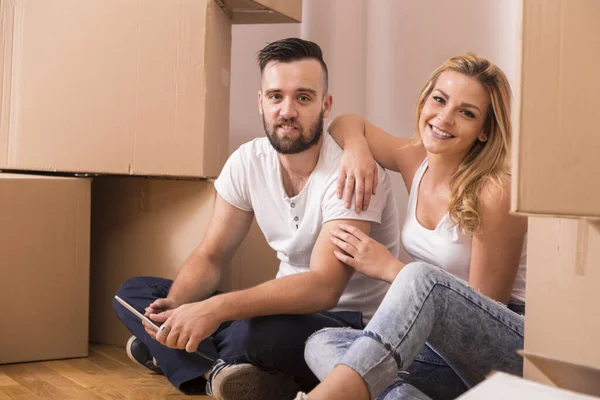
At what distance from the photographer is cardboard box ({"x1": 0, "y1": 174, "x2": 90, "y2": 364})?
178 centimetres

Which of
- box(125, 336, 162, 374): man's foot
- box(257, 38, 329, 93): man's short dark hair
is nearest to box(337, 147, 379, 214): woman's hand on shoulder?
box(257, 38, 329, 93): man's short dark hair

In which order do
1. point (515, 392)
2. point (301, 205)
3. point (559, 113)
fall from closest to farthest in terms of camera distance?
point (515, 392) < point (559, 113) < point (301, 205)

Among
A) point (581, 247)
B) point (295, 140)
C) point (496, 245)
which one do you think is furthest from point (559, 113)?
point (295, 140)

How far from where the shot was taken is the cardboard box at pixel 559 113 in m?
0.82

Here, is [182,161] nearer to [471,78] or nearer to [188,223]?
[188,223]

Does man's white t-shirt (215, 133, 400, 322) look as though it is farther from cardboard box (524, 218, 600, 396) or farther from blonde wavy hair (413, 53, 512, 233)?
cardboard box (524, 218, 600, 396)

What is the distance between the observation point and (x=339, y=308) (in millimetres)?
1573

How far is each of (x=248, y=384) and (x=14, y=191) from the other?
741 mm

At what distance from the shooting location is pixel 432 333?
117cm

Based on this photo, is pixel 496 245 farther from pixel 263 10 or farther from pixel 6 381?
pixel 6 381

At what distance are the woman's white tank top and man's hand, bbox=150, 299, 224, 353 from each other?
1.23 ft

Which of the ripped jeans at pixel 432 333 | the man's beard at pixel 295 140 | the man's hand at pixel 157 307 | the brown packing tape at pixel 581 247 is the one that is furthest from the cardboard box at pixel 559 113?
the man's hand at pixel 157 307

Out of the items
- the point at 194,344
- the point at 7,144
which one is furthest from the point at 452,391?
the point at 7,144

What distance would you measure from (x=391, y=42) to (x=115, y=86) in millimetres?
717
